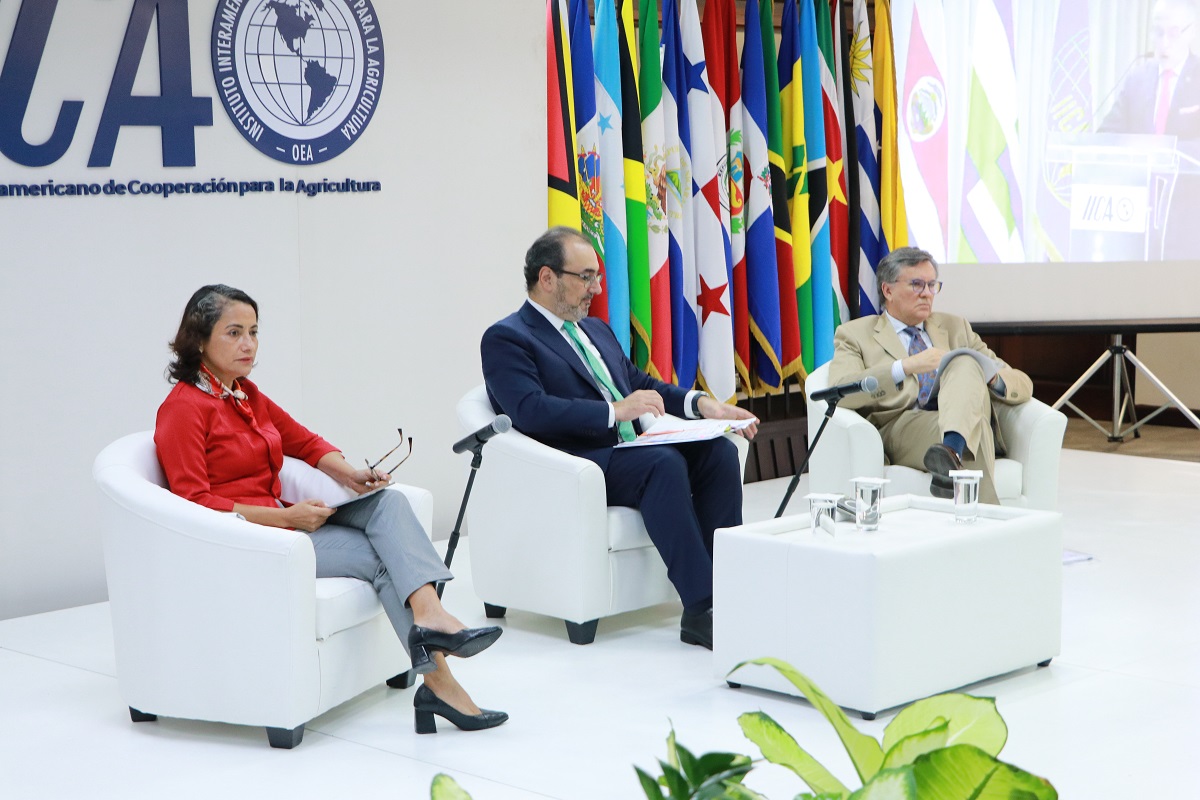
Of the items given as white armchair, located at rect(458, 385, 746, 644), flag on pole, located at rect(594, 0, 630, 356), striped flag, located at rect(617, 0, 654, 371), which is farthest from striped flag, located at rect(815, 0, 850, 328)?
white armchair, located at rect(458, 385, 746, 644)

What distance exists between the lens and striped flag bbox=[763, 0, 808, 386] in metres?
6.30

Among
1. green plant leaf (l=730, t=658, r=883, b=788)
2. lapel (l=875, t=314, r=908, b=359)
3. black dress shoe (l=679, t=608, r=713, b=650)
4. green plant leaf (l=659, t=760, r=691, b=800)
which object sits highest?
green plant leaf (l=730, t=658, r=883, b=788)

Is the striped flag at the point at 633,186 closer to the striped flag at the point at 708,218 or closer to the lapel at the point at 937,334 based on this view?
the striped flag at the point at 708,218

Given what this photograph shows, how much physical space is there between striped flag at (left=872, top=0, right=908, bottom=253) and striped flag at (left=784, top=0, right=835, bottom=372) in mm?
425

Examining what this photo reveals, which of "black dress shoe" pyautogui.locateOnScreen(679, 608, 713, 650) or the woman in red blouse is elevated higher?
the woman in red blouse

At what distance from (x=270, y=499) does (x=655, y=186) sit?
2.95m

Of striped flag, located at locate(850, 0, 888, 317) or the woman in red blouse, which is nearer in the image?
the woman in red blouse

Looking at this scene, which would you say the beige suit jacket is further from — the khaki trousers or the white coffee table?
the white coffee table

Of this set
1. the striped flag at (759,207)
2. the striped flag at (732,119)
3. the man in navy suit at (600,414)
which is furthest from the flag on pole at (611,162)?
the man in navy suit at (600,414)

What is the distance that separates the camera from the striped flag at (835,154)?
21.3 feet

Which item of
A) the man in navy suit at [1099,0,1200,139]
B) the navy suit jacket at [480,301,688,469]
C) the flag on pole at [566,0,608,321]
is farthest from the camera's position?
the man in navy suit at [1099,0,1200,139]

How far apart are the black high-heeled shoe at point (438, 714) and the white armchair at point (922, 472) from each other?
5.51ft

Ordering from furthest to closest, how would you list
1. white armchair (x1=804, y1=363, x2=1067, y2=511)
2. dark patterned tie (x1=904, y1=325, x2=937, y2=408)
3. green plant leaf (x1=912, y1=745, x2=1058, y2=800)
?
dark patterned tie (x1=904, y1=325, x2=937, y2=408) → white armchair (x1=804, y1=363, x2=1067, y2=511) → green plant leaf (x1=912, y1=745, x2=1058, y2=800)

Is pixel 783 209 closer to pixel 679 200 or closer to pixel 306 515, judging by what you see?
pixel 679 200
